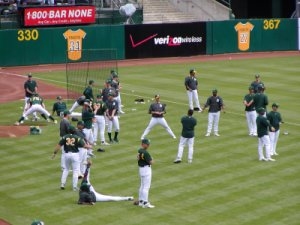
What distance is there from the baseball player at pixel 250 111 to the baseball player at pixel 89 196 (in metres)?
8.83

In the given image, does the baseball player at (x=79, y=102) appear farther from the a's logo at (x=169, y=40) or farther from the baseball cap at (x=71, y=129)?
the a's logo at (x=169, y=40)

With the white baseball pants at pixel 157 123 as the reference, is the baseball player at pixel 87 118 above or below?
above

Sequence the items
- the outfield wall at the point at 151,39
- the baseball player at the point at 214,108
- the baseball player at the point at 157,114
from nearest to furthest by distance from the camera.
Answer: the baseball player at the point at 157,114
the baseball player at the point at 214,108
the outfield wall at the point at 151,39

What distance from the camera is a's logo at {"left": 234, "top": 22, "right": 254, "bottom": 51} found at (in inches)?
2224

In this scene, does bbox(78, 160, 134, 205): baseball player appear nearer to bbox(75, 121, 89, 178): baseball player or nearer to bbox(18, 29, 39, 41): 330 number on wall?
bbox(75, 121, 89, 178): baseball player

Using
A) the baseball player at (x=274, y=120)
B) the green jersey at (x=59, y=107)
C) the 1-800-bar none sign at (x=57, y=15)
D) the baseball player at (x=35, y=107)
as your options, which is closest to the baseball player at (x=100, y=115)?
the baseball player at (x=35, y=107)

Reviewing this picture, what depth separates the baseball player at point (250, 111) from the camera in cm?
2961

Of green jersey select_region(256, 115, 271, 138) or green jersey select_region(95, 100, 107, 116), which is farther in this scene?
green jersey select_region(95, 100, 107, 116)

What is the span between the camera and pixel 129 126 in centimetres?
3275

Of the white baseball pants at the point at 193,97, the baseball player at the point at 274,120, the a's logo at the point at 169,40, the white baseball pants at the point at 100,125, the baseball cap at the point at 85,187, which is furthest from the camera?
the a's logo at the point at 169,40

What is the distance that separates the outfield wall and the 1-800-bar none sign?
5.60ft

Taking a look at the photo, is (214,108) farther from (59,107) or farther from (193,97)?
(59,107)

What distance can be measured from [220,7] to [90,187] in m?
42.1

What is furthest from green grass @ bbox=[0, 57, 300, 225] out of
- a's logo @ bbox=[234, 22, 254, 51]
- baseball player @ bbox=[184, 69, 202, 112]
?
a's logo @ bbox=[234, 22, 254, 51]
